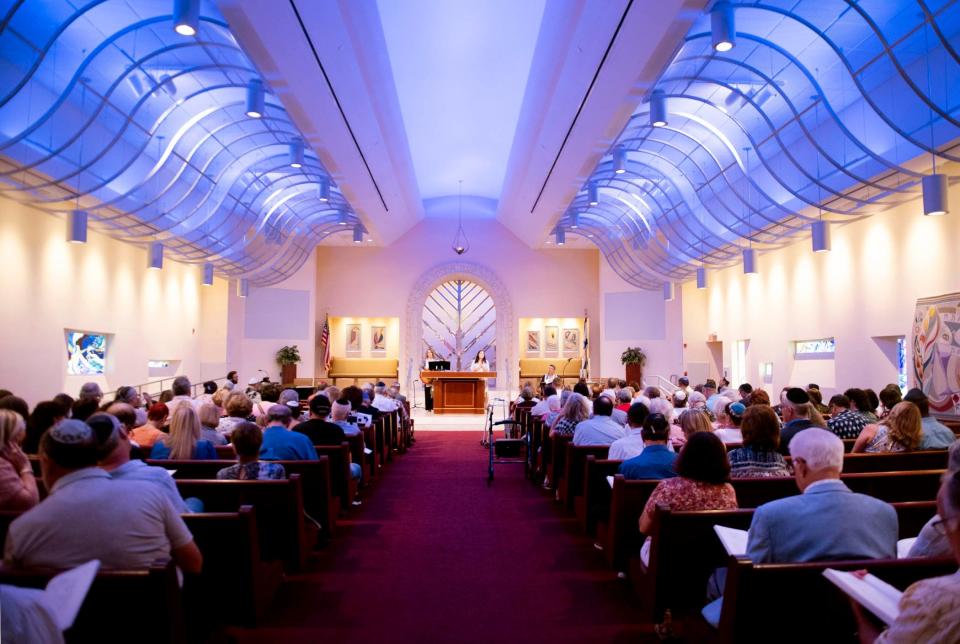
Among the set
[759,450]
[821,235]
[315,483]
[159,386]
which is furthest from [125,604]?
[159,386]

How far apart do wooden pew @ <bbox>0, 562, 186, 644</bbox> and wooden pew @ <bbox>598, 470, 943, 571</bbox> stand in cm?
254

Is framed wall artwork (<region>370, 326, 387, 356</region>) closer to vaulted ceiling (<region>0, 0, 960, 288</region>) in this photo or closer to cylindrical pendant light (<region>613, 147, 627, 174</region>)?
vaulted ceiling (<region>0, 0, 960, 288</region>)

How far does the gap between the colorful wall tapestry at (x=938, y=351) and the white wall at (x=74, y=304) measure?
482 inches

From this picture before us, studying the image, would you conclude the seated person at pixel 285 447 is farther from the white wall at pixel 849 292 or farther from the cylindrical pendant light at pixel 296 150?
the white wall at pixel 849 292

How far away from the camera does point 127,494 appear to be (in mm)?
2441

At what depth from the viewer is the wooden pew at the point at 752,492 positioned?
3.97 metres

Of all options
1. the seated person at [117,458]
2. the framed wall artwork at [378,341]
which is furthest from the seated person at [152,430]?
the framed wall artwork at [378,341]

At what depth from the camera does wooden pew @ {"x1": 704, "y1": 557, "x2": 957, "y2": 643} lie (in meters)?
2.32

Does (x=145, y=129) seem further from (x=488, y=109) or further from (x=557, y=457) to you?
(x=557, y=457)

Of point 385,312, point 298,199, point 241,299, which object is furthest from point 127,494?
point 385,312

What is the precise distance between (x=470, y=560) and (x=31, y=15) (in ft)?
24.1

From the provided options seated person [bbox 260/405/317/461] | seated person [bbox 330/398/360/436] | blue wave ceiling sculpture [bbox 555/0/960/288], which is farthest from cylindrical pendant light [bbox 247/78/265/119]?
seated person [bbox 260/405/317/461]

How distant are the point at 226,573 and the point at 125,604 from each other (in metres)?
1.08

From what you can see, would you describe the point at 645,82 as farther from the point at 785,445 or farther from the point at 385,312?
the point at 385,312
